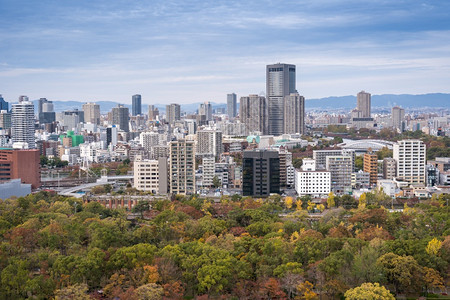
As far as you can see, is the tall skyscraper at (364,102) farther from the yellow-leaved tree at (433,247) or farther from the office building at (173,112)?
the yellow-leaved tree at (433,247)

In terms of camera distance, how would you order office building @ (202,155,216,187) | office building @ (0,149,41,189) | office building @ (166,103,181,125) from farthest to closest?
office building @ (166,103,181,125) < office building @ (202,155,216,187) < office building @ (0,149,41,189)

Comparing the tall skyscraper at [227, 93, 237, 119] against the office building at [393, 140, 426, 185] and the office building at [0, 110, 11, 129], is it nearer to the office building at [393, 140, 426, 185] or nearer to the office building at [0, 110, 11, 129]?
the office building at [0, 110, 11, 129]

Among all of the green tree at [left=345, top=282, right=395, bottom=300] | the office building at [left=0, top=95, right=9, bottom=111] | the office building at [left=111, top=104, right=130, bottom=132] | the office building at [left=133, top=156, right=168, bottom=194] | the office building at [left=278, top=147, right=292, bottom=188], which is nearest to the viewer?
the green tree at [left=345, top=282, right=395, bottom=300]

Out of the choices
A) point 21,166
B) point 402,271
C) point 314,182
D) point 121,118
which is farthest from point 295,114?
point 402,271

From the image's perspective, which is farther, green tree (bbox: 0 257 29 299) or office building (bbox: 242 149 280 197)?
office building (bbox: 242 149 280 197)

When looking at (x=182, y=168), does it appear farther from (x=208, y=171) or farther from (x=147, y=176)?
(x=208, y=171)

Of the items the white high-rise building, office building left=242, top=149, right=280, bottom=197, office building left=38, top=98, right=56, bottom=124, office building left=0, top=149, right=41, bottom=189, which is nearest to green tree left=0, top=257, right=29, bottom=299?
the white high-rise building
